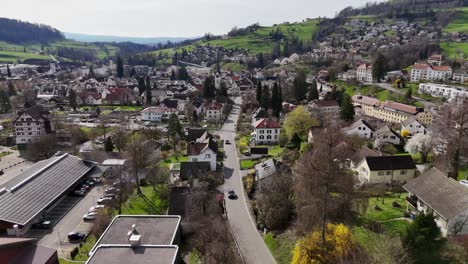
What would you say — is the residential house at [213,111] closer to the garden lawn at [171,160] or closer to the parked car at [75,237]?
the garden lawn at [171,160]

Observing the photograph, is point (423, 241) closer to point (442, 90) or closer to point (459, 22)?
point (442, 90)

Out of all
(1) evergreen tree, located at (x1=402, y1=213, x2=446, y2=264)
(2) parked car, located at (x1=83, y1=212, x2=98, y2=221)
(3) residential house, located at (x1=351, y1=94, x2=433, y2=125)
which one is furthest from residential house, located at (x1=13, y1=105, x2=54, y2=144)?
(3) residential house, located at (x1=351, y1=94, x2=433, y2=125)

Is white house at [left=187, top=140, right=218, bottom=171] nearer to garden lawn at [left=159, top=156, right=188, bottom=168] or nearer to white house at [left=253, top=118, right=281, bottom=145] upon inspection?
garden lawn at [left=159, top=156, right=188, bottom=168]

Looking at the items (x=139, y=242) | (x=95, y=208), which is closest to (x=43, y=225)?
(x=95, y=208)

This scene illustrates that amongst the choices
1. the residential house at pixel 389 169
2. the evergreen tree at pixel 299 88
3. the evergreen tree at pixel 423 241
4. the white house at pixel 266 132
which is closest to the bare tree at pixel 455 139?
the residential house at pixel 389 169

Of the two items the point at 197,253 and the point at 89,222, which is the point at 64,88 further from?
the point at 197,253

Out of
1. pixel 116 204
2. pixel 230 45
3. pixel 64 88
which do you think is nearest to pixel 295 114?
pixel 116 204
